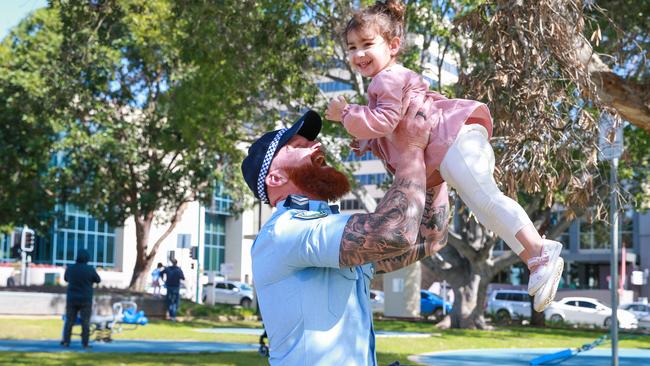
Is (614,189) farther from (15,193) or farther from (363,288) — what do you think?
(15,193)

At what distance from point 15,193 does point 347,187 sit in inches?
1270

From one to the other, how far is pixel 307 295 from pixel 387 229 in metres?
0.37

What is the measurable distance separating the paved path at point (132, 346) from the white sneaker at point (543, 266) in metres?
13.4

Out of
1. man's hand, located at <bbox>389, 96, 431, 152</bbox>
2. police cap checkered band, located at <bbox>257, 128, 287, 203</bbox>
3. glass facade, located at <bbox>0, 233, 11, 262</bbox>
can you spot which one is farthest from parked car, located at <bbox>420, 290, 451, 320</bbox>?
man's hand, located at <bbox>389, 96, 431, 152</bbox>

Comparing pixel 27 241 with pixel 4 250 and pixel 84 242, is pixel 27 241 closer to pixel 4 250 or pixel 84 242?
pixel 4 250

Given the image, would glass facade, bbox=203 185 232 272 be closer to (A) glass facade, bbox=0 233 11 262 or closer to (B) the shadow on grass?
(A) glass facade, bbox=0 233 11 262

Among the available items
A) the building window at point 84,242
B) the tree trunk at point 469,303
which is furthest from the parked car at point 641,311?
the building window at point 84,242

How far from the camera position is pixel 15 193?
3294 cm

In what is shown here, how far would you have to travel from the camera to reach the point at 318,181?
9.82ft

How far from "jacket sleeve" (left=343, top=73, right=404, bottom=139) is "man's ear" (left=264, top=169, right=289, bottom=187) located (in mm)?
289

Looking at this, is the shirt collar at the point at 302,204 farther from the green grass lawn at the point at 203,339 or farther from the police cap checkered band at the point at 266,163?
the green grass lawn at the point at 203,339

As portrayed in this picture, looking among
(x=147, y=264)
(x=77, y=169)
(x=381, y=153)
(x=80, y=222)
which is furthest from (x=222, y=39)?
(x=80, y=222)

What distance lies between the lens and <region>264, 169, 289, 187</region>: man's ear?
304cm

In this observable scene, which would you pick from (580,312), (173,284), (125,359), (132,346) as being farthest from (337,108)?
(580,312)
